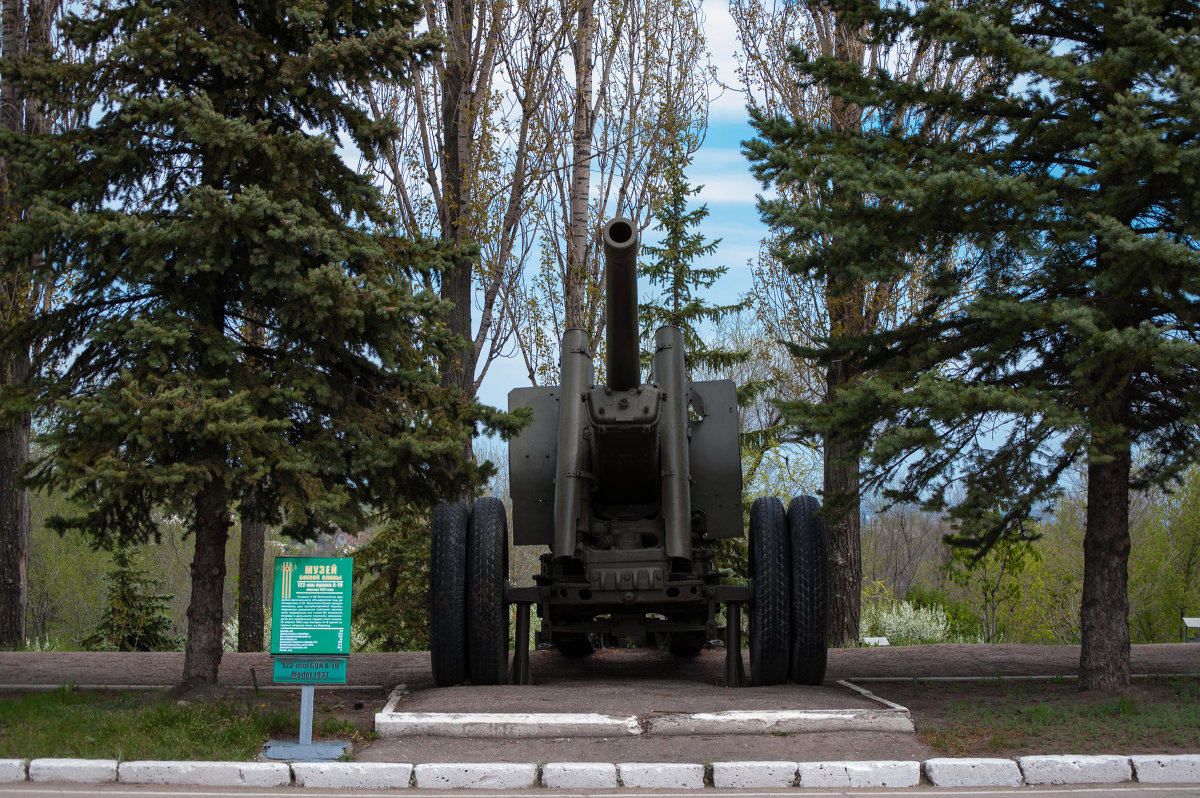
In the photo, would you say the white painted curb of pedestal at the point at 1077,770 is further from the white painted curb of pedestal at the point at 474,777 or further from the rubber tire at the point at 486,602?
the rubber tire at the point at 486,602

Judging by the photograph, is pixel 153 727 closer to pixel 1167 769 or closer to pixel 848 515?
pixel 1167 769

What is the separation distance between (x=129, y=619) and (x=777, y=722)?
10.7m

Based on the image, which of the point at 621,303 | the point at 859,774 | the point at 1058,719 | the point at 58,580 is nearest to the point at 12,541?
the point at 621,303

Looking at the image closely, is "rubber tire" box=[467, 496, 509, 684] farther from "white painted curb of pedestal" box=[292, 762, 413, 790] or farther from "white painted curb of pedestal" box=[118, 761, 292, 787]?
"white painted curb of pedestal" box=[118, 761, 292, 787]

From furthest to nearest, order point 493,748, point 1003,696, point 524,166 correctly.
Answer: point 524,166 → point 1003,696 → point 493,748

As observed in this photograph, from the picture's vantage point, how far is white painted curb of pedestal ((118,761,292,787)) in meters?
6.33

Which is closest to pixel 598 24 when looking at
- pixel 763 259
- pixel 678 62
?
pixel 678 62

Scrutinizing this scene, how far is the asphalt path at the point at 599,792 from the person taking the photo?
6062 mm

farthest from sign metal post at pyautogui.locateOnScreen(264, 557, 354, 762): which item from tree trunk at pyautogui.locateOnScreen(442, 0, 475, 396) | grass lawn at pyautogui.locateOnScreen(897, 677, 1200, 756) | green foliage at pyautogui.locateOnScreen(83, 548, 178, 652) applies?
green foliage at pyautogui.locateOnScreen(83, 548, 178, 652)

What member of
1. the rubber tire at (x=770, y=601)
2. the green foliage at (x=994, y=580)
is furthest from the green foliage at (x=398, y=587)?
the green foliage at (x=994, y=580)

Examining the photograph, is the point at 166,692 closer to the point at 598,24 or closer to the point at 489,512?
the point at 489,512

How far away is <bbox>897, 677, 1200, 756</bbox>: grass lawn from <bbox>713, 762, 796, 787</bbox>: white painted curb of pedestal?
1.10 metres

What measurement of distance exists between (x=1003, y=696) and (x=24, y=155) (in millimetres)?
8718

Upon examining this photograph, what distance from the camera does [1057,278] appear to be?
27.8 ft
